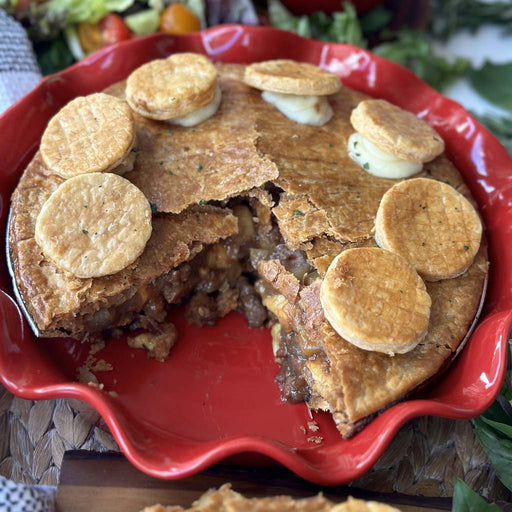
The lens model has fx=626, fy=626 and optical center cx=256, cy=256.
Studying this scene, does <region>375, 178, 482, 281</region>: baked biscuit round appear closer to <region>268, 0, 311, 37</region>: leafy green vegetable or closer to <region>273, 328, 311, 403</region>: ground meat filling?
<region>273, 328, 311, 403</region>: ground meat filling

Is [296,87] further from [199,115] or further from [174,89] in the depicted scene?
[174,89]

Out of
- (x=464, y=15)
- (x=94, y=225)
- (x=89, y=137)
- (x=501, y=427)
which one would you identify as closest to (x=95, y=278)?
(x=94, y=225)

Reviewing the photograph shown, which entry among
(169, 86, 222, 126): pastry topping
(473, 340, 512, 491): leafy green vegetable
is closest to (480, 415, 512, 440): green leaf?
(473, 340, 512, 491): leafy green vegetable

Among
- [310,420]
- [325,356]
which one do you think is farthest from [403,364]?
[310,420]

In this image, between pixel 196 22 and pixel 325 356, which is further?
pixel 196 22

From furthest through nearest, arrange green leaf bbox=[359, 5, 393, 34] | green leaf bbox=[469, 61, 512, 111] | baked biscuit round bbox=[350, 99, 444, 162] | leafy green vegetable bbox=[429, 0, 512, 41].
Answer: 1. leafy green vegetable bbox=[429, 0, 512, 41]
2. green leaf bbox=[359, 5, 393, 34]
3. green leaf bbox=[469, 61, 512, 111]
4. baked biscuit round bbox=[350, 99, 444, 162]

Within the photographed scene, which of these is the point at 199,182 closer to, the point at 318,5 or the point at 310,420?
the point at 310,420

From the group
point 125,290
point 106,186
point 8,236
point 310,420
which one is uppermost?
point 106,186

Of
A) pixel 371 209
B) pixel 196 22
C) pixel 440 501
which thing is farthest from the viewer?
pixel 196 22
